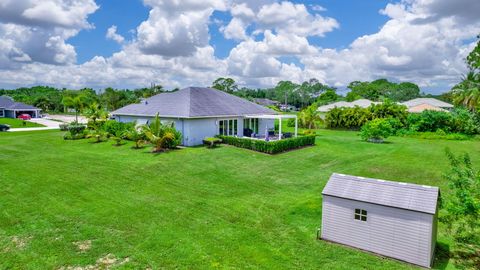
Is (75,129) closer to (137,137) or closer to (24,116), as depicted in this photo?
(137,137)

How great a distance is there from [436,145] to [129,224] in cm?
2653

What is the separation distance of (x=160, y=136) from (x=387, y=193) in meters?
16.1

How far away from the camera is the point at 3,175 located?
16.3 meters

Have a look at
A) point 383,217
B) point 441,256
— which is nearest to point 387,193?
point 383,217

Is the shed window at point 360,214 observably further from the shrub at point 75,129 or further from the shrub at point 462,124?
the shrub at point 462,124

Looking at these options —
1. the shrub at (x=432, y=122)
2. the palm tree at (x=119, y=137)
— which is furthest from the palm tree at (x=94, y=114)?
the shrub at (x=432, y=122)

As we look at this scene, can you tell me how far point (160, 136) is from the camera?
22.3m

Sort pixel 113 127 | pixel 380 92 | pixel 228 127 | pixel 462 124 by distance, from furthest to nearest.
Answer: pixel 380 92 → pixel 462 124 → pixel 113 127 → pixel 228 127

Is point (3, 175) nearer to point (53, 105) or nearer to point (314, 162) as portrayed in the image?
point (314, 162)

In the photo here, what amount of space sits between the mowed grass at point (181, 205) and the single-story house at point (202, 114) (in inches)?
93.9

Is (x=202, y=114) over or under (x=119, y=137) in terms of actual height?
over

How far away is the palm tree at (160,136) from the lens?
864 inches

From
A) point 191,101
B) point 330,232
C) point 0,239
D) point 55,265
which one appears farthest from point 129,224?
point 191,101

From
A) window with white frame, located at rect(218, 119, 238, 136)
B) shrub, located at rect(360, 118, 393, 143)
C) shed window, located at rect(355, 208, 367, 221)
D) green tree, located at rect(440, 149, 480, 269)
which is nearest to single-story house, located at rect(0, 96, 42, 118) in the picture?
window with white frame, located at rect(218, 119, 238, 136)
